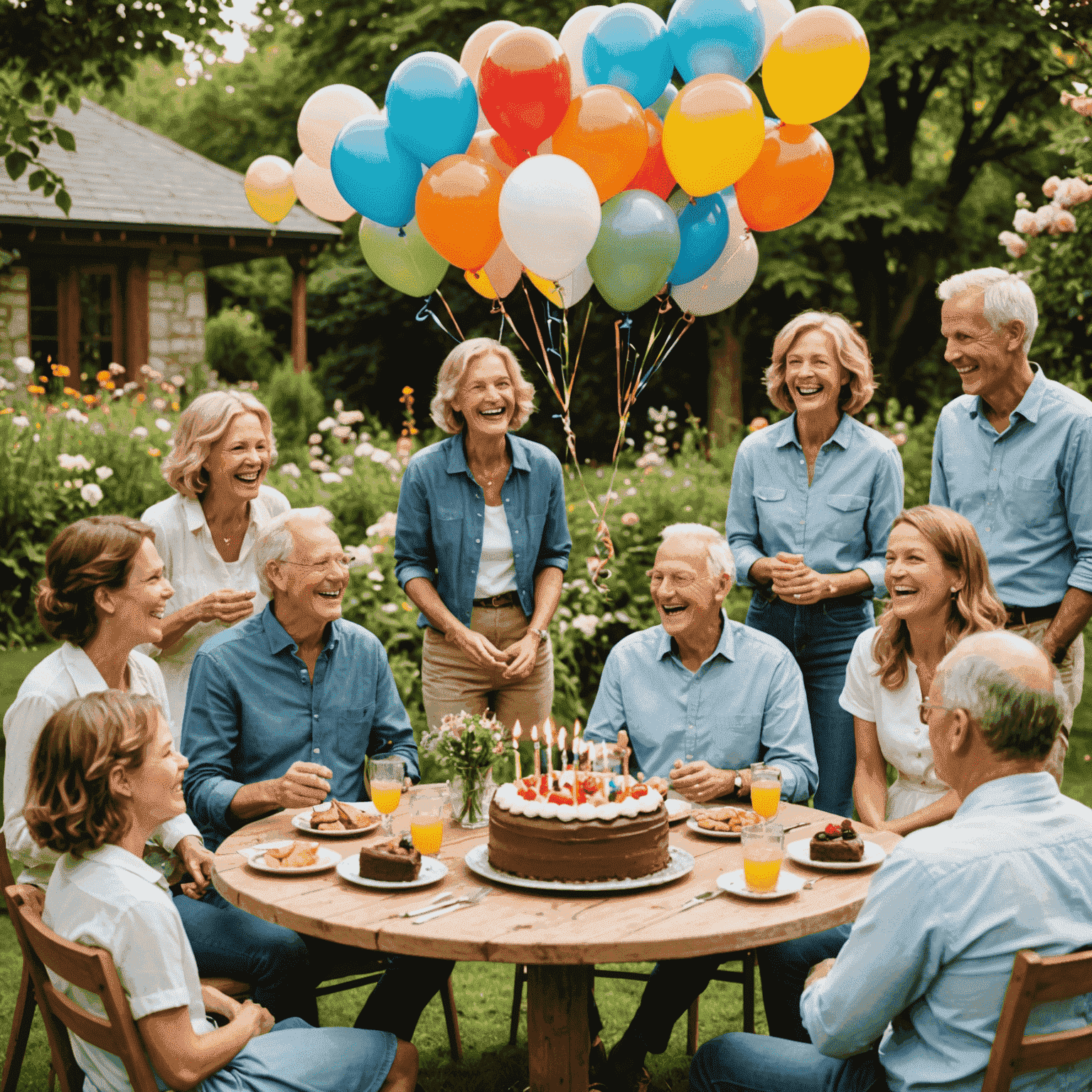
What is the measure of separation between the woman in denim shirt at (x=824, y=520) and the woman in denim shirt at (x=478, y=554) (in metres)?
0.82

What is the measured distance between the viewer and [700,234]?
4496 mm

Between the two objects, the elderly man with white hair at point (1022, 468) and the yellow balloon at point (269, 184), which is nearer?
the elderly man with white hair at point (1022, 468)

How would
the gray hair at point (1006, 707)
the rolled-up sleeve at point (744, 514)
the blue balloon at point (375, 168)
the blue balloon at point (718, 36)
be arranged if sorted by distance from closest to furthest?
the gray hair at point (1006, 707)
the blue balloon at point (718, 36)
the blue balloon at point (375, 168)
the rolled-up sleeve at point (744, 514)

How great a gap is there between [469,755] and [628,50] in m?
2.47

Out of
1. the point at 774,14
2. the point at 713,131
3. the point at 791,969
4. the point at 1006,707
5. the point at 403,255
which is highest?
the point at 774,14

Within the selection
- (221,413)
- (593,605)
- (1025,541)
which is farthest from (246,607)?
(593,605)

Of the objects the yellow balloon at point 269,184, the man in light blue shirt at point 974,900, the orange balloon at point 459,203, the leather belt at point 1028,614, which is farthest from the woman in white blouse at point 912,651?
the yellow balloon at point 269,184

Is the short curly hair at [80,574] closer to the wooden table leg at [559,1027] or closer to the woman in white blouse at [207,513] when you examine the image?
the woman in white blouse at [207,513]

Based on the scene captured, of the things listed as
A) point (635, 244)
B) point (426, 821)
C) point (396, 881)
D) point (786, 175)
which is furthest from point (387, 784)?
point (786, 175)

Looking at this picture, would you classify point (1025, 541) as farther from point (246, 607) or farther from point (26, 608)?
point (26, 608)

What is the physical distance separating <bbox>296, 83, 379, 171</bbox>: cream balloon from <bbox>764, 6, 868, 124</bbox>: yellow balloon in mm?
1590

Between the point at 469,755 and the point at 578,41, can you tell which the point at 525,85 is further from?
the point at 469,755

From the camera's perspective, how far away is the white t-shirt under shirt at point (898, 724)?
Result: 355 centimetres

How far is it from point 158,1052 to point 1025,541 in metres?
3.13
